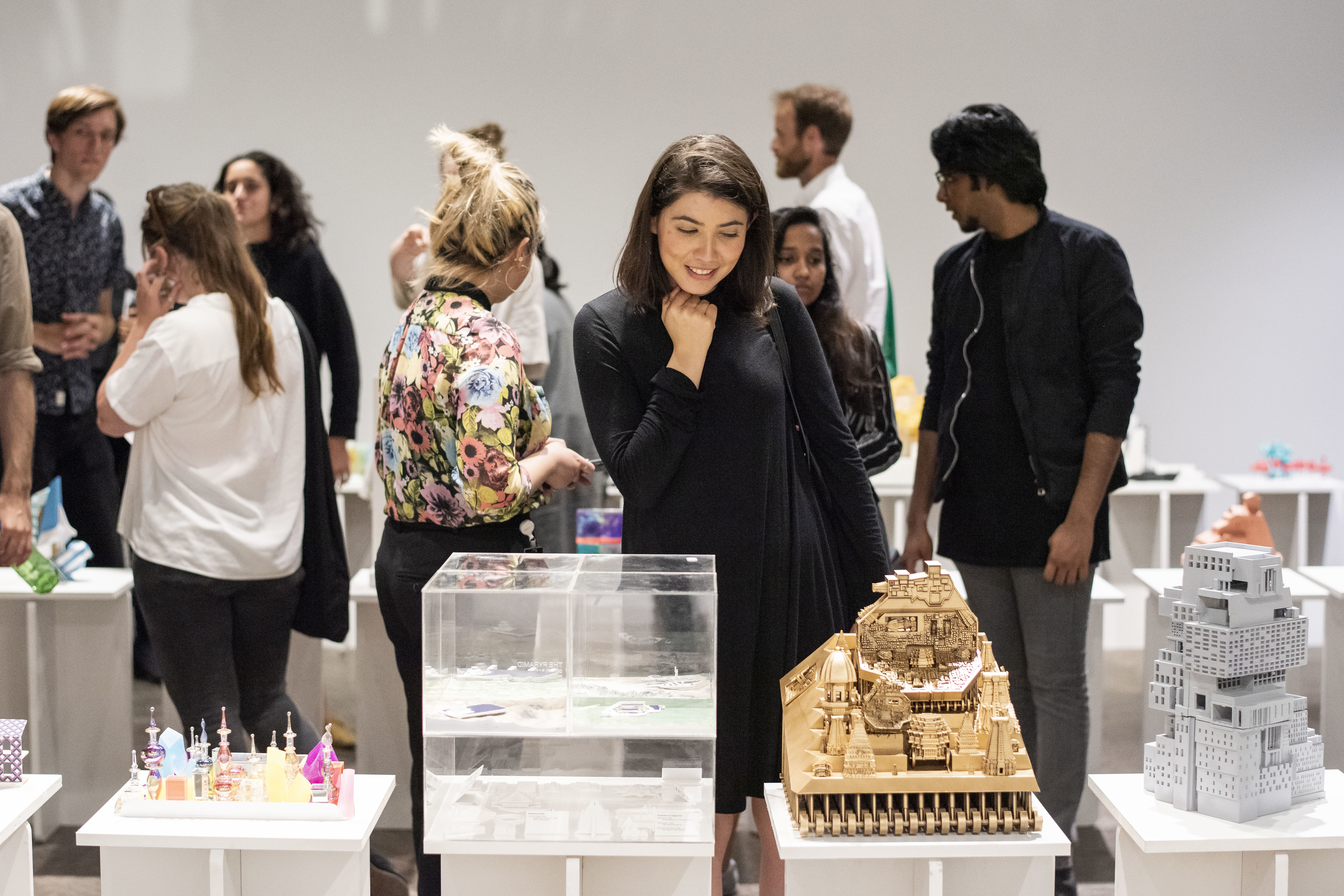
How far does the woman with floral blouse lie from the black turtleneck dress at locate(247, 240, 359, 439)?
1.80 meters

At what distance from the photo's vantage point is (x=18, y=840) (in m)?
1.90

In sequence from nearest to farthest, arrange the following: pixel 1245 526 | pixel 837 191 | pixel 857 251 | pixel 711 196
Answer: pixel 711 196 → pixel 1245 526 → pixel 857 251 → pixel 837 191

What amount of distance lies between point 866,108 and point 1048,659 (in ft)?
11.1

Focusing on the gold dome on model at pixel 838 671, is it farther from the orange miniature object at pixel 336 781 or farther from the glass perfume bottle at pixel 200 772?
the glass perfume bottle at pixel 200 772

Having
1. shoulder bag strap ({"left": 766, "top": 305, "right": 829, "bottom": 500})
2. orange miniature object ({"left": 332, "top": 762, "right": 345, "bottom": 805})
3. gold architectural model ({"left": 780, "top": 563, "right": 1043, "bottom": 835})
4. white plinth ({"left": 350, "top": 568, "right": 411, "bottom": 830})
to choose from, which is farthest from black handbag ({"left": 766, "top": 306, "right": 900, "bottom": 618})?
white plinth ({"left": 350, "top": 568, "right": 411, "bottom": 830})

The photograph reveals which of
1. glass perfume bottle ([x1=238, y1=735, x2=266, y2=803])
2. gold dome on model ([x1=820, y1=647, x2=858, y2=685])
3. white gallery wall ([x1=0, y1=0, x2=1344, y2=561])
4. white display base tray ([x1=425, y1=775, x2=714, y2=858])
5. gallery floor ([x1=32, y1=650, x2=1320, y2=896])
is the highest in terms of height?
white gallery wall ([x1=0, y1=0, x2=1344, y2=561])

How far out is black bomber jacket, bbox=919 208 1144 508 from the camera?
2.64 metres

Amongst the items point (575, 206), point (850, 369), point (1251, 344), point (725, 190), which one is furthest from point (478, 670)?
point (1251, 344)

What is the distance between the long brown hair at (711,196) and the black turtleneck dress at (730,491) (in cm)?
3

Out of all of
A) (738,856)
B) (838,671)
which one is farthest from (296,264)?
(838,671)

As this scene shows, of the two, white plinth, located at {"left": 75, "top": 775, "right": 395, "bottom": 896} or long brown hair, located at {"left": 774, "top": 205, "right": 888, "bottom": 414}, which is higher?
long brown hair, located at {"left": 774, "top": 205, "right": 888, "bottom": 414}

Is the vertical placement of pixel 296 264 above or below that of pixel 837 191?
below

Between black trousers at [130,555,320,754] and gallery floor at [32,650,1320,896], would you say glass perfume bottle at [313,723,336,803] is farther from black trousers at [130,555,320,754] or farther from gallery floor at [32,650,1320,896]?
gallery floor at [32,650,1320,896]

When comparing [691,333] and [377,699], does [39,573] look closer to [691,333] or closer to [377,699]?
[377,699]
